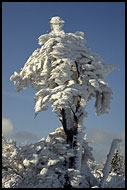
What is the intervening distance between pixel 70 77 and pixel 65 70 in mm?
651

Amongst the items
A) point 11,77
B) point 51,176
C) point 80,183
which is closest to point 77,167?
point 80,183

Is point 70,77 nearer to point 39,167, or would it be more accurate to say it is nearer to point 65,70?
point 65,70

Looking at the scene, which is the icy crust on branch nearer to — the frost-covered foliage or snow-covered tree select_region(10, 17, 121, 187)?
snow-covered tree select_region(10, 17, 121, 187)

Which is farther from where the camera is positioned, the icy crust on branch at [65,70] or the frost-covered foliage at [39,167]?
the icy crust on branch at [65,70]

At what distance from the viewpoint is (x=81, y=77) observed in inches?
800

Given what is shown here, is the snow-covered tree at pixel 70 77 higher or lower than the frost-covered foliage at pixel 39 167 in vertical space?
higher

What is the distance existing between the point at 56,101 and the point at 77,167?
5017mm

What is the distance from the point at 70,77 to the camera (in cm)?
1897

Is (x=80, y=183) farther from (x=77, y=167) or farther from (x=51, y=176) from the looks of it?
(x=51, y=176)

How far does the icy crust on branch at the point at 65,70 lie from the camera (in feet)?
61.6

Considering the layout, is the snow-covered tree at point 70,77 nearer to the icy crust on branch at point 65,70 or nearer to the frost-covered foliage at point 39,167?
the icy crust on branch at point 65,70

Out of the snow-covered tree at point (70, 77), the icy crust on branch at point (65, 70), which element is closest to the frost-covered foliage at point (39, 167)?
the snow-covered tree at point (70, 77)

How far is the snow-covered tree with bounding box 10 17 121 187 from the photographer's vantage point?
62.5 ft

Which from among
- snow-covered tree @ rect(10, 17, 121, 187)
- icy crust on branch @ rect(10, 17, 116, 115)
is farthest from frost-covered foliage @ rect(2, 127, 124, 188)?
icy crust on branch @ rect(10, 17, 116, 115)
